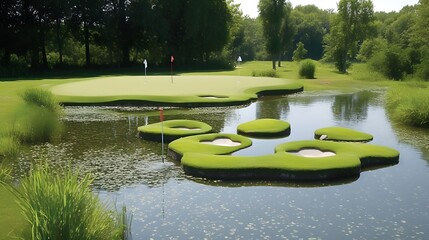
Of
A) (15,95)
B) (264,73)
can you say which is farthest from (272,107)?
(264,73)

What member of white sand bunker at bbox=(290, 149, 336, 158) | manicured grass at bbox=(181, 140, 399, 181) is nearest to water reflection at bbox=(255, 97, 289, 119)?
white sand bunker at bbox=(290, 149, 336, 158)

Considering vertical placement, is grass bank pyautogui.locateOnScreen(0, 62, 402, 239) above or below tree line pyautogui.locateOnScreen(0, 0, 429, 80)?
below

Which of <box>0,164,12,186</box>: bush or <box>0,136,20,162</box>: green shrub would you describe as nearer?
<box>0,164,12,186</box>: bush

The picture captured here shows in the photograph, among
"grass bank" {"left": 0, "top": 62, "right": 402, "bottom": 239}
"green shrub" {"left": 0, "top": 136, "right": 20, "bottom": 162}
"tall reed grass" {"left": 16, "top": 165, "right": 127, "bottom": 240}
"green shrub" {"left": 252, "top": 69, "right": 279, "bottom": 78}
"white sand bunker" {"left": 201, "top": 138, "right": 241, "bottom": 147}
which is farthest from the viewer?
"green shrub" {"left": 252, "top": 69, "right": 279, "bottom": 78}

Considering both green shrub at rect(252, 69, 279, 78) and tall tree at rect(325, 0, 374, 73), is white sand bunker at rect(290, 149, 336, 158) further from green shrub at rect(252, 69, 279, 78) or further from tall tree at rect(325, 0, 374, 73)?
tall tree at rect(325, 0, 374, 73)

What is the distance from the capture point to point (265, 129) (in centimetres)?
2209

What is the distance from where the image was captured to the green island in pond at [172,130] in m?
20.6

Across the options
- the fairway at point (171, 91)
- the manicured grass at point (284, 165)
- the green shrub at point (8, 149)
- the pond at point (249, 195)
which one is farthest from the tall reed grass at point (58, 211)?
the fairway at point (171, 91)

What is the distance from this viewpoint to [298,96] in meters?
38.4

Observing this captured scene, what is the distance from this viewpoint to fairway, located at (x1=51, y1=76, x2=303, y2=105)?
3173 cm

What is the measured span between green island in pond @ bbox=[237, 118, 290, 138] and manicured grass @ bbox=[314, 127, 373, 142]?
1.69 m

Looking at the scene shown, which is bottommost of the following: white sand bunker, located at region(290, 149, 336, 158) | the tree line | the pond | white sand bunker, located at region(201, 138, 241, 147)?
the pond

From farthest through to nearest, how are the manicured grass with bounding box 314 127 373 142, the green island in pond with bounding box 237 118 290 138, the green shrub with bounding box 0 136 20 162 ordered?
the green island in pond with bounding box 237 118 290 138 → the manicured grass with bounding box 314 127 373 142 → the green shrub with bounding box 0 136 20 162

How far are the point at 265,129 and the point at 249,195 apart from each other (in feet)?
30.2
